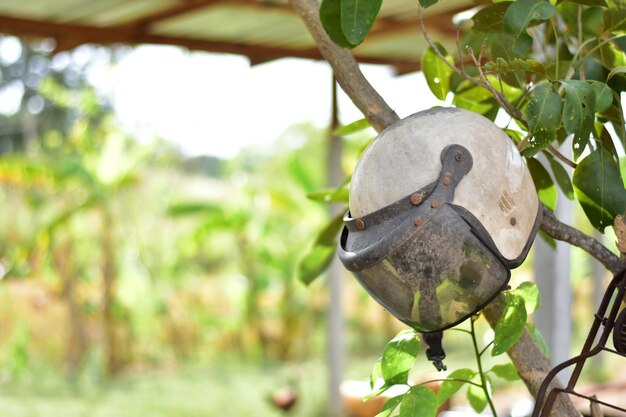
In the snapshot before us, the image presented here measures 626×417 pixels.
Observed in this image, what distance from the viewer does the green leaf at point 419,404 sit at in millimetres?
1431

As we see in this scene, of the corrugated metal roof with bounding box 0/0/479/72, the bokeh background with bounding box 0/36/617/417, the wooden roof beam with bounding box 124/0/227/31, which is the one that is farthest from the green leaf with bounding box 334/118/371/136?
the bokeh background with bounding box 0/36/617/417

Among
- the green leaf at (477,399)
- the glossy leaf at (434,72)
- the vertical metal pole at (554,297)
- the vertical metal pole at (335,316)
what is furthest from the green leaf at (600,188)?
the vertical metal pole at (335,316)

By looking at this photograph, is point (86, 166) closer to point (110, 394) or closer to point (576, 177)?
point (110, 394)

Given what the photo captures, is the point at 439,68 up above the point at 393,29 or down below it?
below

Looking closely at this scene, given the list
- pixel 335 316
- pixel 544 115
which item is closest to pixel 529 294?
pixel 544 115

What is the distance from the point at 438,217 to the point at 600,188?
350 millimetres

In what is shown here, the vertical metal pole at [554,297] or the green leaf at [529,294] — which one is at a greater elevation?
the vertical metal pole at [554,297]

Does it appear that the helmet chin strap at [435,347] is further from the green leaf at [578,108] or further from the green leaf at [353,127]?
the green leaf at [353,127]

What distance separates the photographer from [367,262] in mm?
1264

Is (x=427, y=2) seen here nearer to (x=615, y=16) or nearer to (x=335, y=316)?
(x=615, y=16)

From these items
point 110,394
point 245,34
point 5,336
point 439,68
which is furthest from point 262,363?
point 439,68

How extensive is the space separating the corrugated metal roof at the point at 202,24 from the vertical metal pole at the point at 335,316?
93 centimetres

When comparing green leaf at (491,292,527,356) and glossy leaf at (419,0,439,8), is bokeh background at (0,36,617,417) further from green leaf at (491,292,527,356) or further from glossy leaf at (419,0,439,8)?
glossy leaf at (419,0,439,8)

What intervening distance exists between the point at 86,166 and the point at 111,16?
4801 millimetres
